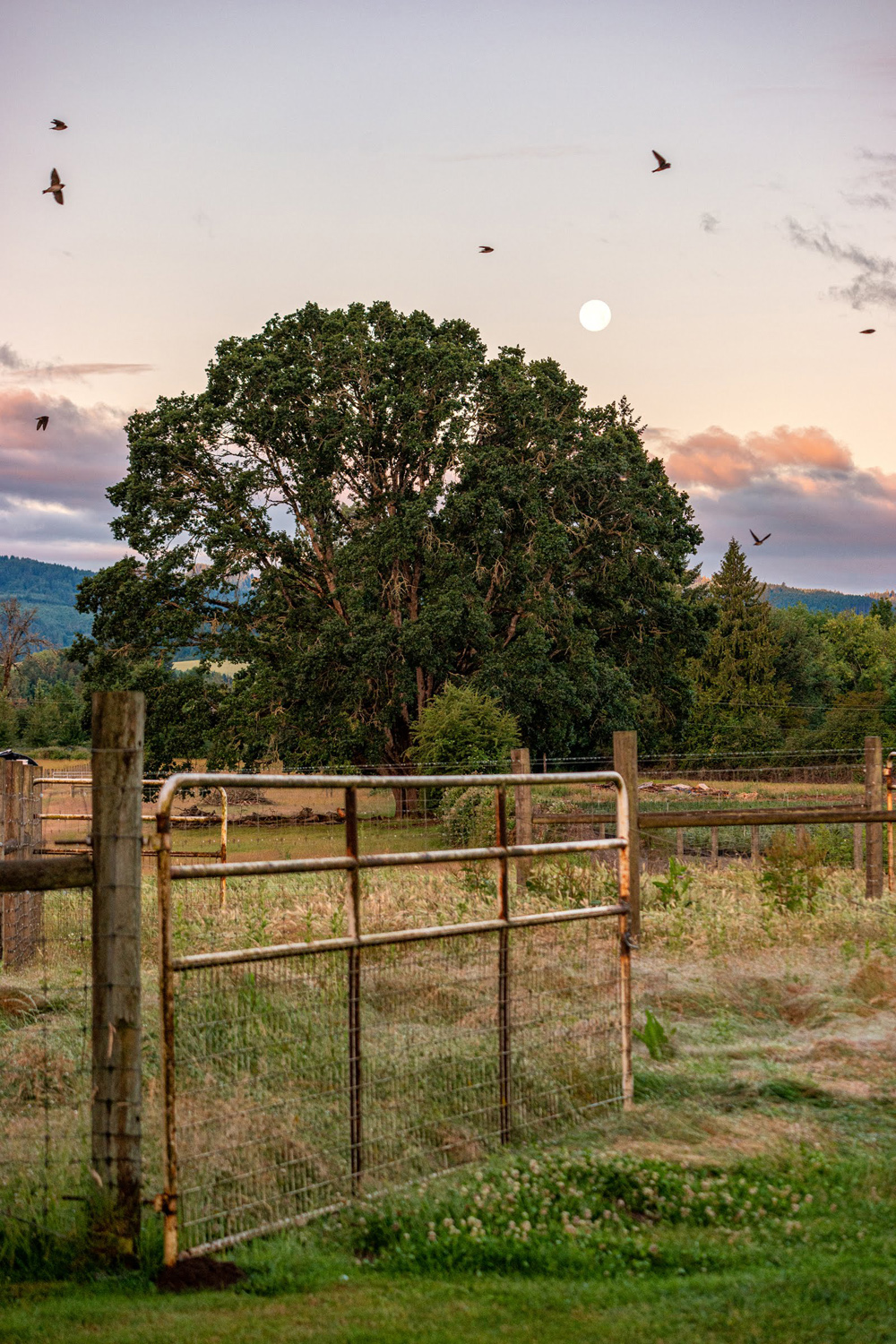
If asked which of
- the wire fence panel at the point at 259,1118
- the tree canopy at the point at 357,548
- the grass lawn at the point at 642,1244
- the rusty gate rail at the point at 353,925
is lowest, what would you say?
the grass lawn at the point at 642,1244

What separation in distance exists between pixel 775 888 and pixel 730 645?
61790mm

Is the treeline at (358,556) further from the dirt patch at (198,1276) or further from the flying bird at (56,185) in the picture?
the dirt patch at (198,1276)

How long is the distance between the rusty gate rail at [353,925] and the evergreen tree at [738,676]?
199 feet

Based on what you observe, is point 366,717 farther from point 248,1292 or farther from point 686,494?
point 248,1292

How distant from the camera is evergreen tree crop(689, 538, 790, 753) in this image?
220 feet

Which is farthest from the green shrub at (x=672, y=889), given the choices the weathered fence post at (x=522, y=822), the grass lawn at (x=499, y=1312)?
the grass lawn at (x=499, y=1312)

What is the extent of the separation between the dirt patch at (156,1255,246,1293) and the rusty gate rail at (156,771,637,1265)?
0.05 meters

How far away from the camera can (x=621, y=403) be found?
217 feet

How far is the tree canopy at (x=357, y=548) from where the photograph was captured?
1277 inches

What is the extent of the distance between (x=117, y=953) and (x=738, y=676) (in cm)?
7023

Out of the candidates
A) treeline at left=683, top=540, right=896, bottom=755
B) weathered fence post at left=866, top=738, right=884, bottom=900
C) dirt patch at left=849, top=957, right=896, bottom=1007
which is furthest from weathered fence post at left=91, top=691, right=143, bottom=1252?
treeline at left=683, top=540, right=896, bottom=755

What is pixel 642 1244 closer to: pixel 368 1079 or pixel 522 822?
pixel 368 1079

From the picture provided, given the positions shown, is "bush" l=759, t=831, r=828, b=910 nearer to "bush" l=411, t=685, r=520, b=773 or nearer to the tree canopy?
"bush" l=411, t=685, r=520, b=773

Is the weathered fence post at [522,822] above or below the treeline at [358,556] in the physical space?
below
